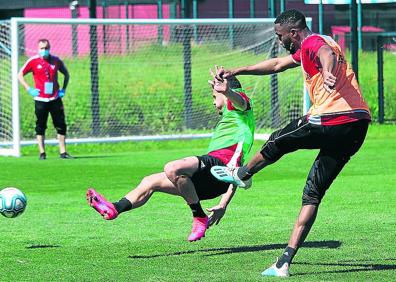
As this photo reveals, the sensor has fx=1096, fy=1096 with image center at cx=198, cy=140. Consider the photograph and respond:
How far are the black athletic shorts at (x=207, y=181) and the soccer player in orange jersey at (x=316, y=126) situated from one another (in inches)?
43.2

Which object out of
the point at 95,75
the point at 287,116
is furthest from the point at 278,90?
the point at 95,75

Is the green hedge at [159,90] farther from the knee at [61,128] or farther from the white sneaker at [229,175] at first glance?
the white sneaker at [229,175]

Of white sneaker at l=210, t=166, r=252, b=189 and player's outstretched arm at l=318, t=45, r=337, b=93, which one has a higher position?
player's outstretched arm at l=318, t=45, r=337, b=93

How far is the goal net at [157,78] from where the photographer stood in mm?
23781

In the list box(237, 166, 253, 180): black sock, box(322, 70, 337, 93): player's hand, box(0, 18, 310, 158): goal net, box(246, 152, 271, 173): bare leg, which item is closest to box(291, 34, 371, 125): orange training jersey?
box(322, 70, 337, 93): player's hand

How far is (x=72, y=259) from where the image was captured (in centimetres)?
922

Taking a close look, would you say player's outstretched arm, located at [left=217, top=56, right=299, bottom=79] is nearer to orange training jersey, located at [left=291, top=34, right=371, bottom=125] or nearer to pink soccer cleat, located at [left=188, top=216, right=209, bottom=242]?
orange training jersey, located at [left=291, top=34, right=371, bottom=125]

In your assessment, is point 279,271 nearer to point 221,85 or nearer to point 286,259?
point 286,259

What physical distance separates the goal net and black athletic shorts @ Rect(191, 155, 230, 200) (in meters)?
13.6

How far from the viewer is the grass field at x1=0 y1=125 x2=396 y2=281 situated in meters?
8.62

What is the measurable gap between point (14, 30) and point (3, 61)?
1.62m

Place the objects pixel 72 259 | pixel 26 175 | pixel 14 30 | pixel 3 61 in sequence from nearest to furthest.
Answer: pixel 72 259 → pixel 26 175 → pixel 14 30 → pixel 3 61

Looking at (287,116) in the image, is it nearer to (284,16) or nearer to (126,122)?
(126,122)

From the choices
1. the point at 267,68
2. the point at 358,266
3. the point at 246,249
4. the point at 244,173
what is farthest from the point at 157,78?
the point at 244,173
